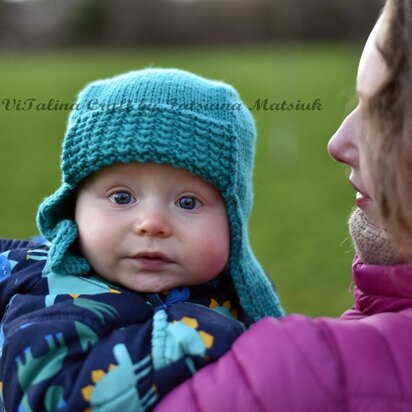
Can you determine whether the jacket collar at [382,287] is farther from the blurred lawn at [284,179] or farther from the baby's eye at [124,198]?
the baby's eye at [124,198]

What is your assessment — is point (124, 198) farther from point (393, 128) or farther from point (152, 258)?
point (393, 128)

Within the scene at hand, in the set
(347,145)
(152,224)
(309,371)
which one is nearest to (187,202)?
(152,224)

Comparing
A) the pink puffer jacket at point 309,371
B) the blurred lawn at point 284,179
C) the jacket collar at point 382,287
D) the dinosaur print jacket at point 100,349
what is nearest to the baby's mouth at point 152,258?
the dinosaur print jacket at point 100,349

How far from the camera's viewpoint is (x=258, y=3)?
43.7 m

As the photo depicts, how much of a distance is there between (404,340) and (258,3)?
1714 inches

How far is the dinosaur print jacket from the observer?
61.6 inches

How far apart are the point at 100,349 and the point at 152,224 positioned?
1.03 ft

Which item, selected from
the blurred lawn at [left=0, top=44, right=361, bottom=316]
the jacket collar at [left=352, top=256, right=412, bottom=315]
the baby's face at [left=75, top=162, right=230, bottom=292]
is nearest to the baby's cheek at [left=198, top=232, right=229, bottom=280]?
the baby's face at [left=75, top=162, right=230, bottom=292]

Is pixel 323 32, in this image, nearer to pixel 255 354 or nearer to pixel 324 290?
pixel 324 290

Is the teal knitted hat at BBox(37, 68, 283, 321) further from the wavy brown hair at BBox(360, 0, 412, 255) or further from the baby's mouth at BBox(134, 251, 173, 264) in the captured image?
the wavy brown hair at BBox(360, 0, 412, 255)

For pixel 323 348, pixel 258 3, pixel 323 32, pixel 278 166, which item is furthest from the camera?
pixel 258 3

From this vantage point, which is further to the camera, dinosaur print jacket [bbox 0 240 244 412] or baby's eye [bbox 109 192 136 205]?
baby's eye [bbox 109 192 136 205]

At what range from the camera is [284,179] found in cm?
1047

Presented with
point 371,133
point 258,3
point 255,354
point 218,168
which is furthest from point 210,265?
point 258,3
